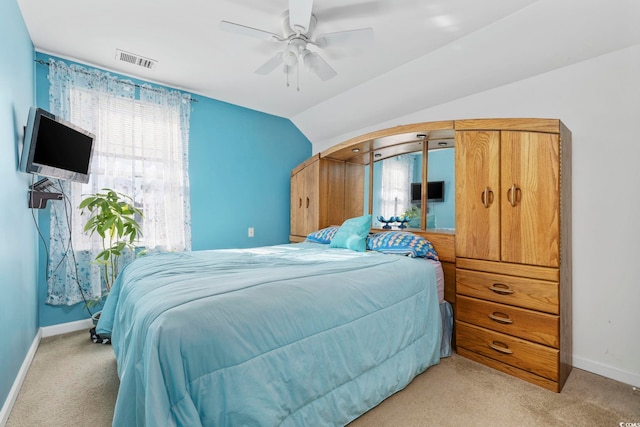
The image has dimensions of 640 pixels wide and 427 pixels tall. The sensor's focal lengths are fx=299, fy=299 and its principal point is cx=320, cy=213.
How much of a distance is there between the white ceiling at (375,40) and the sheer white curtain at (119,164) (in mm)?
245

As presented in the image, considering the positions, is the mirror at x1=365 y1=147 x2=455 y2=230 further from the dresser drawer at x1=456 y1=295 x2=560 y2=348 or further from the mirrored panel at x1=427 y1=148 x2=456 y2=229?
the dresser drawer at x1=456 y1=295 x2=560 y2=348

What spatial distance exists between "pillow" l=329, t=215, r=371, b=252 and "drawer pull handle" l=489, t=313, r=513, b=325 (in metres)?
1.08

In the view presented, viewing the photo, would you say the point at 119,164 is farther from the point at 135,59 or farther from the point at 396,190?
the point at 396,190

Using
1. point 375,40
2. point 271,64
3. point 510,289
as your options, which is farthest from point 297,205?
point 510,289

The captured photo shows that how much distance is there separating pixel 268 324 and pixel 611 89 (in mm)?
2733

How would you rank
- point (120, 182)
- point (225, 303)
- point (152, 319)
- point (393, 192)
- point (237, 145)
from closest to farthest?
point (152, 319) < point (225, 303) < point (120, 182) < point (393, 192) < point (237, 145)

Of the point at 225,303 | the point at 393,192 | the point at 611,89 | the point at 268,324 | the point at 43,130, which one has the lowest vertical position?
the point at 268,324

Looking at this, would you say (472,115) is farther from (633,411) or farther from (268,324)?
(268,324)

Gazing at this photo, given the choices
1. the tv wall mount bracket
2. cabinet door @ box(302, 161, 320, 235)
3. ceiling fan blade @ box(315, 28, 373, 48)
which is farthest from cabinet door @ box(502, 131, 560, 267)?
the tv wall mount bracket

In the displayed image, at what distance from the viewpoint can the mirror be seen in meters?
2.72

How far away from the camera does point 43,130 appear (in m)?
2.00

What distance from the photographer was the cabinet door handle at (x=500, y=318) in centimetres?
209

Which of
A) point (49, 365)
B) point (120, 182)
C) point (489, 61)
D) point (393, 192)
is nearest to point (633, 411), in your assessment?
point (393, 192)

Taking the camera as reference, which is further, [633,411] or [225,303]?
[633,411]
